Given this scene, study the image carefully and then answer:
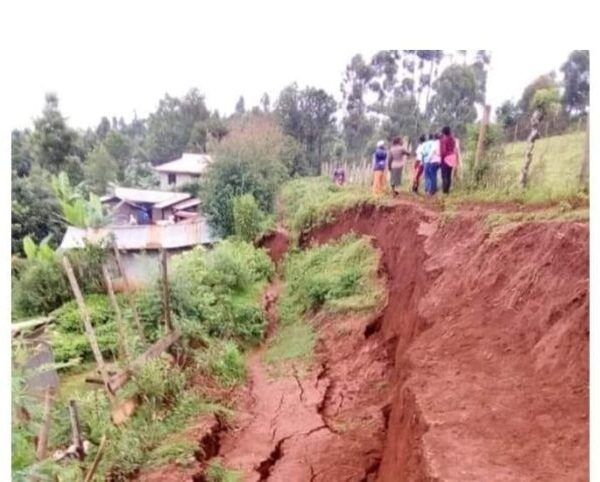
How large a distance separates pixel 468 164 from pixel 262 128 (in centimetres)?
62

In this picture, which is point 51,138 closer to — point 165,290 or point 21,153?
point 21,153

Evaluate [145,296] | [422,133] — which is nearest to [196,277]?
[145,296]

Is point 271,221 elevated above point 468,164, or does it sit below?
below

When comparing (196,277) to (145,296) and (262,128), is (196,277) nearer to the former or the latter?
(145,296)

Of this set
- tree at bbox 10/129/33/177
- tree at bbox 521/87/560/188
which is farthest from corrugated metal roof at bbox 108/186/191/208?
tree at bbox 521/87/560/188

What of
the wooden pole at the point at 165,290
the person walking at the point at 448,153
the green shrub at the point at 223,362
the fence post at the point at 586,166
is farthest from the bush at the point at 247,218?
the fence post at the point at 586,166

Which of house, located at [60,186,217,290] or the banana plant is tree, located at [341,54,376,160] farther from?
the banana plant

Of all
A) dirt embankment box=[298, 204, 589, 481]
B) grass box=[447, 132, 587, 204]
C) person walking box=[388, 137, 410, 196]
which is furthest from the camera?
person walking box=[388, 137, 410, 196]

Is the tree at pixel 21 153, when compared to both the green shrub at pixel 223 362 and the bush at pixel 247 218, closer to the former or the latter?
the bush at pixel 247 218

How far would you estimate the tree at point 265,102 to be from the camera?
7.66 feet

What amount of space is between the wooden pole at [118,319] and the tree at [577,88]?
1.40 m

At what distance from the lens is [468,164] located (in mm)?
2330

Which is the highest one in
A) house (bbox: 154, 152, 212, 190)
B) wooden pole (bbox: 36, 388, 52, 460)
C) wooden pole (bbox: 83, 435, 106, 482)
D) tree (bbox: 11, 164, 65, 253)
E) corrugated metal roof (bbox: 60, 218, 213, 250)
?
house (bbox: 154, 152, 212, 190)

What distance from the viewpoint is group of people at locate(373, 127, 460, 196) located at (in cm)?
232
